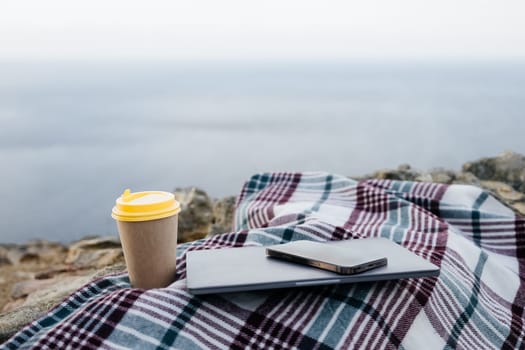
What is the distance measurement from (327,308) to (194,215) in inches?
45.3

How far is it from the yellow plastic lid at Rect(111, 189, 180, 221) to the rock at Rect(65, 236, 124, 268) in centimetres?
82

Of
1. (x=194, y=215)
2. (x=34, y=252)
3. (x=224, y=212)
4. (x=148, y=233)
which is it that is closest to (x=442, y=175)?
(x=224, y=212)

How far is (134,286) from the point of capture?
33.8 inches

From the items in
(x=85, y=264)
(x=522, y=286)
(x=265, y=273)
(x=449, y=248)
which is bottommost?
(x=85, y=264)

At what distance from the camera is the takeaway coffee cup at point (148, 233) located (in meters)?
0.78

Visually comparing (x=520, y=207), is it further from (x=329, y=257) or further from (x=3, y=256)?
(x=3, y=256)

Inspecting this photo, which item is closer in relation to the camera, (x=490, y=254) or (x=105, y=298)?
(x=105, y=298)

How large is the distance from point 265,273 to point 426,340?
265mm

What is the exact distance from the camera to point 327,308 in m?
0.77

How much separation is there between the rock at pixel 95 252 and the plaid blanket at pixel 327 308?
2.18 feet

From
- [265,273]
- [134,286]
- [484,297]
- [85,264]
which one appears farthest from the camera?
[85,264]

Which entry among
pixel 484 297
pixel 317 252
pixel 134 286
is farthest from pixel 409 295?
pixel 134 286

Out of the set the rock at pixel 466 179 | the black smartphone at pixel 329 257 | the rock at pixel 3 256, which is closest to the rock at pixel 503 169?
the rock at pixel 466 179

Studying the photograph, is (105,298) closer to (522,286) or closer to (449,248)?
(449,248)
